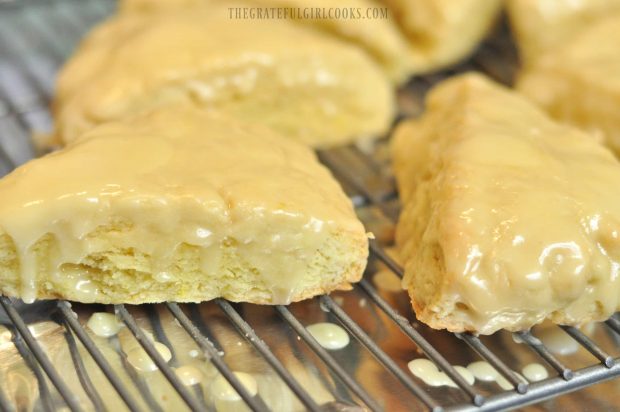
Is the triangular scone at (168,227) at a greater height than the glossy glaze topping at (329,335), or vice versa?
the triangular scone at (168,227)

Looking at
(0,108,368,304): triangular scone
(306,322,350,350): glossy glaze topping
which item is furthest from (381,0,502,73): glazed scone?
(306,322,350,350): glossy glaze topping

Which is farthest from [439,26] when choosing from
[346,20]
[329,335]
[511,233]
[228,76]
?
[329,335]

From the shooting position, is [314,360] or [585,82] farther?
[585,82]

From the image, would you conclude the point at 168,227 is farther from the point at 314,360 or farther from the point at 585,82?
the point at 585,82

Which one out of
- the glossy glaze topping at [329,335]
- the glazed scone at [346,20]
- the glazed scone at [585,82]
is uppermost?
the glazed scone at [346,20]

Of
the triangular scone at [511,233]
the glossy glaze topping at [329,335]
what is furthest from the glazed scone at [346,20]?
the glossy glaze topping at [329,335]

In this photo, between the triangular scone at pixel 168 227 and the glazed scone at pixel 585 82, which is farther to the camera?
the glazed scone at pixel 585 82

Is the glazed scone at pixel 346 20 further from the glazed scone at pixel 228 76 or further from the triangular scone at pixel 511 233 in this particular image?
the triangular scone at pixel 511 233
